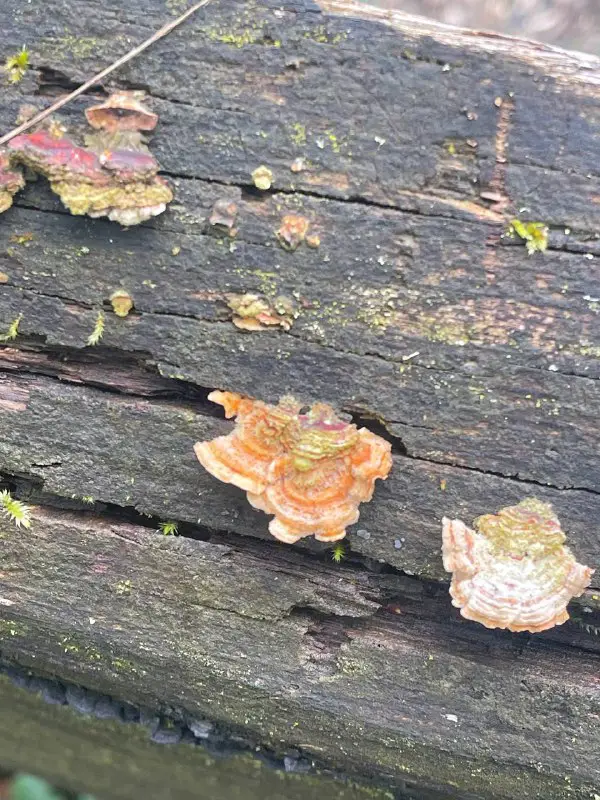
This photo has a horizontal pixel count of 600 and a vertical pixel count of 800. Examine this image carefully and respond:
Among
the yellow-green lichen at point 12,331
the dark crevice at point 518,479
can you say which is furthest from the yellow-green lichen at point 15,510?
the dark crevice at point 518,479

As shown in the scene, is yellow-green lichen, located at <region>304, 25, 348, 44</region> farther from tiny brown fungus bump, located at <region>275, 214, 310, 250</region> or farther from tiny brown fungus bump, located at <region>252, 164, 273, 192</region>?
tiny brown fungus bump, located at <region>275, 214, 310, 250</region>

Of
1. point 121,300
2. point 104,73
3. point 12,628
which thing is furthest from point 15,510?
point 104,73

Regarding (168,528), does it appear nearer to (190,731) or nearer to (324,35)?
(190,731)

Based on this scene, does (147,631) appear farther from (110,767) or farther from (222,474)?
(110,767)

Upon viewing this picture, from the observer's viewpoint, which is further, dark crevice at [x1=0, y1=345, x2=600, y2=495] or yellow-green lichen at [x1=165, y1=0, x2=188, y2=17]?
dark crevice at [x1=0, y1=345, x2=600, y2=495]

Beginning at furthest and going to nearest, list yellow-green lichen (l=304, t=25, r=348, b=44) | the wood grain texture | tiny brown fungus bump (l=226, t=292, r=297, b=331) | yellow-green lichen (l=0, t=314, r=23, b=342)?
the wood grain texture < yellow-green lichen (l=0, t=314, r=23, b=342) < tiny brown fungus bump (l=226, t=292, r=297, b=331) < yellow-green lichen (l=304, t=25, r=348, b=44)

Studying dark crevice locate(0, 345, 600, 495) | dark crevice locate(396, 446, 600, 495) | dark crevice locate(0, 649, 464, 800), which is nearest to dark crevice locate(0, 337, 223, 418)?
dark crevice locate(0, 345, 600, 495)

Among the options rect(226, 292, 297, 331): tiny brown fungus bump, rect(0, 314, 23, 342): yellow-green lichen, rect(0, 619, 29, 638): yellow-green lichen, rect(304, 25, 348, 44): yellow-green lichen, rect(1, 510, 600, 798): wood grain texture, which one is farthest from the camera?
rect(0, 619, 29, 638): yellow-green lichen
